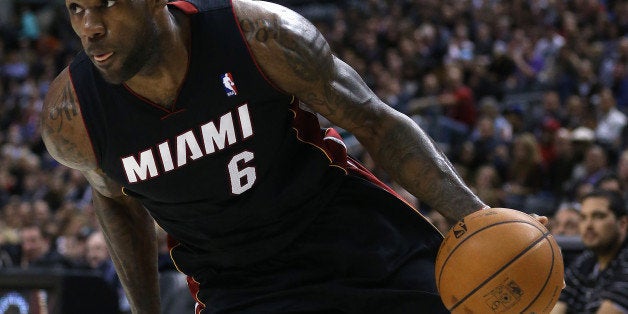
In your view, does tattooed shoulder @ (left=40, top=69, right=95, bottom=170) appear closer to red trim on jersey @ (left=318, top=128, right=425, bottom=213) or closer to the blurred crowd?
red trim on jersey @ (left=318, top=128, right=425, bottom=213)

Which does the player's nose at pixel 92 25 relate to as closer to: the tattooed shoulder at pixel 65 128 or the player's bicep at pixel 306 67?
the tattooed shoulder at pixel 65 128

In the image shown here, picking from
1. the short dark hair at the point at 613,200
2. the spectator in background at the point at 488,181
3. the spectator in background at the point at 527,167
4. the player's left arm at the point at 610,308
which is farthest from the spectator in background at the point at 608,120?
the player's left arm at the point at 610,308

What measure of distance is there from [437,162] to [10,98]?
1459 centimetres

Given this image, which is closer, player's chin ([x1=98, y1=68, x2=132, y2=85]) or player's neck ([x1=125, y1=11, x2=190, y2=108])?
player's chin ([x1=98, y1=68, x2=132, y2=85])

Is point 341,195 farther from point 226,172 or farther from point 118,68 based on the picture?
point 118,68

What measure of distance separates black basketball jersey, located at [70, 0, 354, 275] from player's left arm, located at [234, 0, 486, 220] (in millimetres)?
63

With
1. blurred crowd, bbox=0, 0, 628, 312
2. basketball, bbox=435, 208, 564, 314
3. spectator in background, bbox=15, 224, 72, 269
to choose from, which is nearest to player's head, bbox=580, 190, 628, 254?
blurred crowd, bbox=0, 0, 628, 312

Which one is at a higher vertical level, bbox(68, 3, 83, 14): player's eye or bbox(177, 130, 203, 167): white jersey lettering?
bbox(68, 3, 83, 14): player's eye

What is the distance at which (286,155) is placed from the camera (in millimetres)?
2973

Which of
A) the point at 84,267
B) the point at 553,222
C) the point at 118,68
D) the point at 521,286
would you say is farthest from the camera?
the point at 84,267

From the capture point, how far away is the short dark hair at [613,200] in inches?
218

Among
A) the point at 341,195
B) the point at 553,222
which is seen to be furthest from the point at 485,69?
the point at 341,195

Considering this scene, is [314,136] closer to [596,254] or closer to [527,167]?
[596,254]

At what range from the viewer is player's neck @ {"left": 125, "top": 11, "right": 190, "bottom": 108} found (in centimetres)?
284
